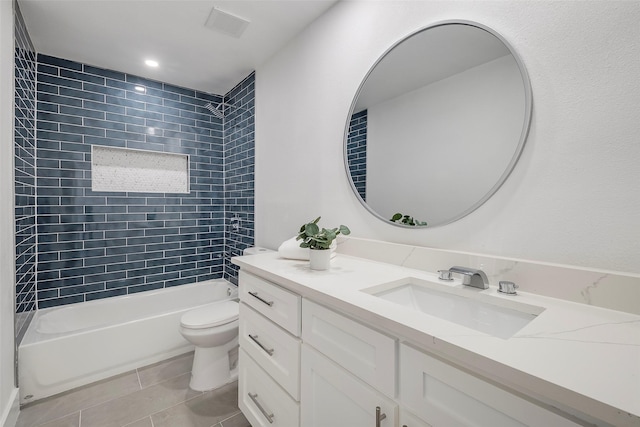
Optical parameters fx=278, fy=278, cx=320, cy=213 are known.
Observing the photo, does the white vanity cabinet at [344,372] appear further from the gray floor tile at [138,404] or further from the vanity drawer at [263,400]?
the gray floor tile at [138,404]

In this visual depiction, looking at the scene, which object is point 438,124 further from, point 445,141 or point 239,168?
point 239,168

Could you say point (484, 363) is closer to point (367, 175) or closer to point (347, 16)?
point (367, 175)

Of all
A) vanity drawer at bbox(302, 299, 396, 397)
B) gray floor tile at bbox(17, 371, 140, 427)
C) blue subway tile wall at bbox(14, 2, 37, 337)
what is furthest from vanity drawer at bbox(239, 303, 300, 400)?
blue subway tile wall at bbox(14, 2, 37, 337)

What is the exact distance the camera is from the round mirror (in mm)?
1054

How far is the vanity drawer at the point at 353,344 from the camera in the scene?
2.40 feet

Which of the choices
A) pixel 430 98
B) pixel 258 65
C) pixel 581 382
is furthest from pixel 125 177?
pixel 581 382

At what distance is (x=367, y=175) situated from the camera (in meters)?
1.54

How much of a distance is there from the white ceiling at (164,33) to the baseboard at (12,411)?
7.71ft

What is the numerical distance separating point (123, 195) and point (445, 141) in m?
2.80

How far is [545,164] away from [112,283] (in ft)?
10.7

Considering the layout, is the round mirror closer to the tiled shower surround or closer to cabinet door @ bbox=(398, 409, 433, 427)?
cabinet door @ bbox=(398, 409, 433, 427)

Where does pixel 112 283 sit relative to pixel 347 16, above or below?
below

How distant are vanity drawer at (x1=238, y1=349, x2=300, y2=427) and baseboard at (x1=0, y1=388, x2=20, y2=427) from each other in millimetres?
1210

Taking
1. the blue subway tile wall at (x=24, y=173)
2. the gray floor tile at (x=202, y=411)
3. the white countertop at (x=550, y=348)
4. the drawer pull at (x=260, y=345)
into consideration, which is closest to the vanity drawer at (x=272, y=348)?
the drawer pull at (x=260, y=345)
